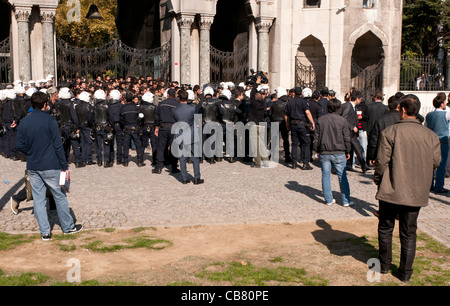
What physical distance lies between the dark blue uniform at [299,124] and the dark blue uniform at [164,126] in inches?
108

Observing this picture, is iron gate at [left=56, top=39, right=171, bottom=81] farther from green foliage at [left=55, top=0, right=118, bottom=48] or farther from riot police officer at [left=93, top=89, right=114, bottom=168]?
green foliage at [left=55, top=0, right=118, bottom=48]

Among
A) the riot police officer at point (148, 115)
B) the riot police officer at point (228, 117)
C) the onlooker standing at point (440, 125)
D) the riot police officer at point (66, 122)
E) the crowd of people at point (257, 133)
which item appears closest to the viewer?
the crowd of people at point (257, 133)

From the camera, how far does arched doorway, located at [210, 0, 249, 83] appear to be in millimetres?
22312

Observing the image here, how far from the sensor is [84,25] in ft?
126

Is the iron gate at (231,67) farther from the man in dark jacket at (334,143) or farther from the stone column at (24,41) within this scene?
the man in dark jacket at (334,143)

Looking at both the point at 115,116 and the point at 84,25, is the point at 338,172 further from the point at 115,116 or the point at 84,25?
the point at 84,25

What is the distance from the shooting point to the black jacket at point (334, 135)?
9.18 metres

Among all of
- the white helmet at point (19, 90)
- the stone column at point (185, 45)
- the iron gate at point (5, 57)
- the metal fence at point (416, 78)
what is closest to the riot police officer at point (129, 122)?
the white helmet at point (19, 90)

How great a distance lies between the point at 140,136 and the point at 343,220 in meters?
6.44

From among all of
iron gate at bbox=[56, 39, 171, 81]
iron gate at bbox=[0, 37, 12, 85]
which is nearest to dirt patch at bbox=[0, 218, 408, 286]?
iron gate at bbox=[0, 37, 12, 85]

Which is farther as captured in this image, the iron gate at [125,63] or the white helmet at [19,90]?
the iron gate at [125,63]

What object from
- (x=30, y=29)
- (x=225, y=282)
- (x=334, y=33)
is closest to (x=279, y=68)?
(x=334, y=33)

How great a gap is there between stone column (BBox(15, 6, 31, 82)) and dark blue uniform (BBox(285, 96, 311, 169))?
33.6 feet

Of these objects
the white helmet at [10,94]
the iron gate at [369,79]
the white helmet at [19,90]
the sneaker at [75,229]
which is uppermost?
the iron gate at [369,79]
